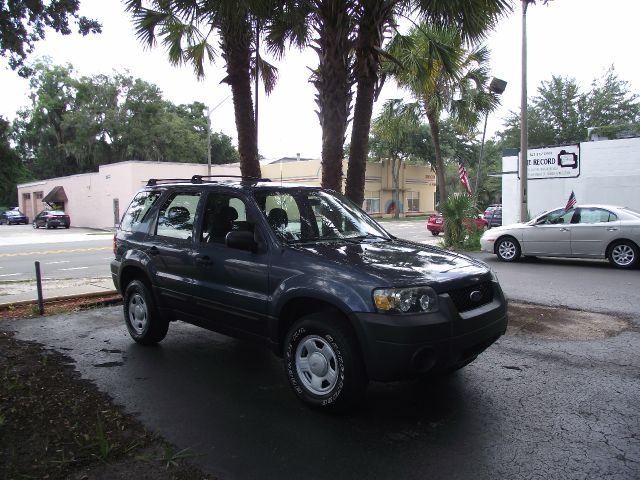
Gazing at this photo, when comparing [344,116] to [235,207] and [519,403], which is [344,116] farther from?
[519,403]

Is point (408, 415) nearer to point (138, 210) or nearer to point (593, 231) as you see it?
point (138, 210)

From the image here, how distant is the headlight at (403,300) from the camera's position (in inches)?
143

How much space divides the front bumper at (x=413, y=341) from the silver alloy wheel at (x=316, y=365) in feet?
1.06

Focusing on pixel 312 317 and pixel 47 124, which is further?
pixel 47 124

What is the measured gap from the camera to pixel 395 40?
1095 centimetres

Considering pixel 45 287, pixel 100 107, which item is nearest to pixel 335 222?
pixel 45 287

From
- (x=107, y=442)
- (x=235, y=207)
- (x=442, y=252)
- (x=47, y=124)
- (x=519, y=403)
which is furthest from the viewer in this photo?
(x=47, y=124)

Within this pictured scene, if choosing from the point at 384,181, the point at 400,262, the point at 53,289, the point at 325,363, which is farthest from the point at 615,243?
the point at 384,181

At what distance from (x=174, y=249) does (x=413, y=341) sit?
2.84 metres

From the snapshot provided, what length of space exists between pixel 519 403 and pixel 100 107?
53.9m

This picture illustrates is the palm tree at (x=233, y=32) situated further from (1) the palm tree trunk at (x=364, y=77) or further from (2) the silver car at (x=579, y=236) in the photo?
(2) the silver car at (x=579, y=236)

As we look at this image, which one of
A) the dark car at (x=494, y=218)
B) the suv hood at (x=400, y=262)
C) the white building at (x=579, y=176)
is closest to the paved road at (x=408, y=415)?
the suv hood at (x=400, y=262)

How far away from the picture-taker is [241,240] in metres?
4.33

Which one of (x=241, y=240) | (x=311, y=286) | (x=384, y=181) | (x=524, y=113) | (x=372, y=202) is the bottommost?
(x=311, y=286)
